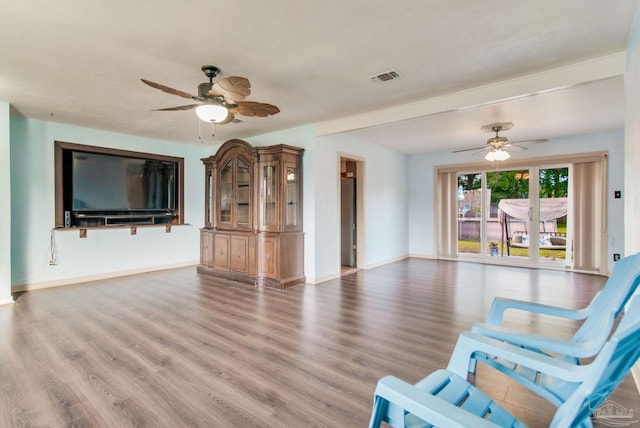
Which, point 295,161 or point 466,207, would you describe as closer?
point 295,161

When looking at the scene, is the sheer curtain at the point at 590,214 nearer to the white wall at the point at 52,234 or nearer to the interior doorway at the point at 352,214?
the interior doorway at the point at 352,214

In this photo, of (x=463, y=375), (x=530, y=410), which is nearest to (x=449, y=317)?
(x=530, y=410)

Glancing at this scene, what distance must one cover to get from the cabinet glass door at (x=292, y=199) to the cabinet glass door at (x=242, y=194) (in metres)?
0.73

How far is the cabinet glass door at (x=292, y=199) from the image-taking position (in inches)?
198

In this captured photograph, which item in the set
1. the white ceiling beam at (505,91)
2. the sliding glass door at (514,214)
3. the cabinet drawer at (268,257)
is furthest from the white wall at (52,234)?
the sliding glass door at (514,214)

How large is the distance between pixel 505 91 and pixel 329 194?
2820 millimetres

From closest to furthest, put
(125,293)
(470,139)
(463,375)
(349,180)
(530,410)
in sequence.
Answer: (463,375) < (530,410) < (125,293) < (470,139) < (349,180)

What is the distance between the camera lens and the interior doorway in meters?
6.25

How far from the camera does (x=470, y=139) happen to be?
19.9ft

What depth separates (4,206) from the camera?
397 centimetres

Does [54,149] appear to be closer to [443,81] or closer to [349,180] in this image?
[349,180]

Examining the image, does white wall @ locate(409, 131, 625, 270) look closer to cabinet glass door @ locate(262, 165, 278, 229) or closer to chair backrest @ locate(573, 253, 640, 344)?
cabinet glass door @ locate(262, 165, 278, 229)

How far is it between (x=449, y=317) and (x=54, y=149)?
5970 mm

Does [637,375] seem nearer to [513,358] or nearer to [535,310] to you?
[535,310]
